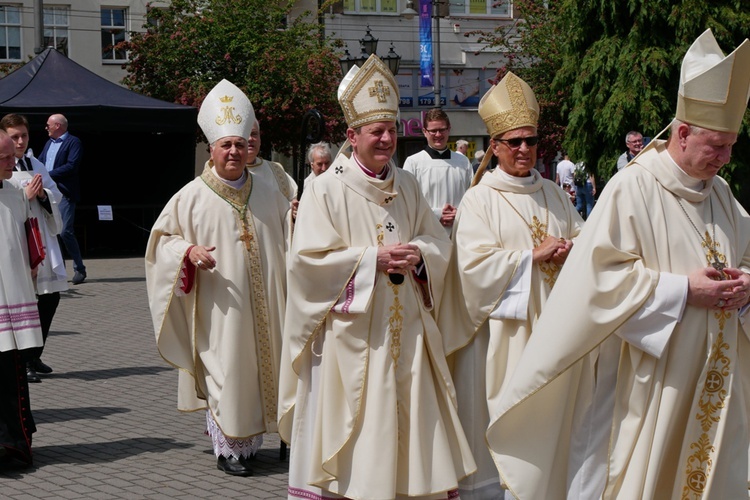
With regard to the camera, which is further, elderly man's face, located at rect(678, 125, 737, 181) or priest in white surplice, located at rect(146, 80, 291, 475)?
priest in white surplice, located at rect(146, 80, 291, 475)

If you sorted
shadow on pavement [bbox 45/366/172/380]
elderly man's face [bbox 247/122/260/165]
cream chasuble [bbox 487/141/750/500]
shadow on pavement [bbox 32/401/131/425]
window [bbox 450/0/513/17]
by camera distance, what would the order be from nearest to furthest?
cream chasuble [bbox 487/141/750/500] < elderly man's face [bbox 247/122/260/165] < shadow on pavement [bbox 32/401/131/425] < shadow on pavement [bbox 45/366/172/380] < window [bbox 450/0/513/17]

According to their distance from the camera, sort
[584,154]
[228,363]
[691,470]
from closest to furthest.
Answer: [691,470]
[228,363]
[584,154]

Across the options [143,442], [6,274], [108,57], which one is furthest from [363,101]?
[108,57]

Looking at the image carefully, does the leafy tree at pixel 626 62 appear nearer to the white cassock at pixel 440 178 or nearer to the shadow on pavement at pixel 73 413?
the white cassock at pixel 440 178

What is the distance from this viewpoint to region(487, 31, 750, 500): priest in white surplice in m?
4.95

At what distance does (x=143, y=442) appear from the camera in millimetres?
8109

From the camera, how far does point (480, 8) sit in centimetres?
4353

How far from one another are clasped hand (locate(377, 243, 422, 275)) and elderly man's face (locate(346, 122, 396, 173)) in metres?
0.42

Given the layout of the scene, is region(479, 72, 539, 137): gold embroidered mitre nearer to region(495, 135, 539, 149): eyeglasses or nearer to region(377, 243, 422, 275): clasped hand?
region(495, 135, 539, 149): eyeglasses

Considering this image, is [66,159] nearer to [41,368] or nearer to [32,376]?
[41,368]

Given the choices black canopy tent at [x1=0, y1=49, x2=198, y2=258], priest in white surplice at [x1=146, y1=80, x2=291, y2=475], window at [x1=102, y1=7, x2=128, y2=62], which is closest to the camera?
priest in white surplice at [x1=146, y1=80, x2=291, y2=475]

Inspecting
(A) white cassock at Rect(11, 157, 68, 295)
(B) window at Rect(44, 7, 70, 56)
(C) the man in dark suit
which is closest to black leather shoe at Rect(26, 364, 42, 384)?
(A) white cassock at Rect(11, 157, 68, 295)

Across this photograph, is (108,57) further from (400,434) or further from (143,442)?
(400,434)

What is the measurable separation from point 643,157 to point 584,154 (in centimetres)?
1973
